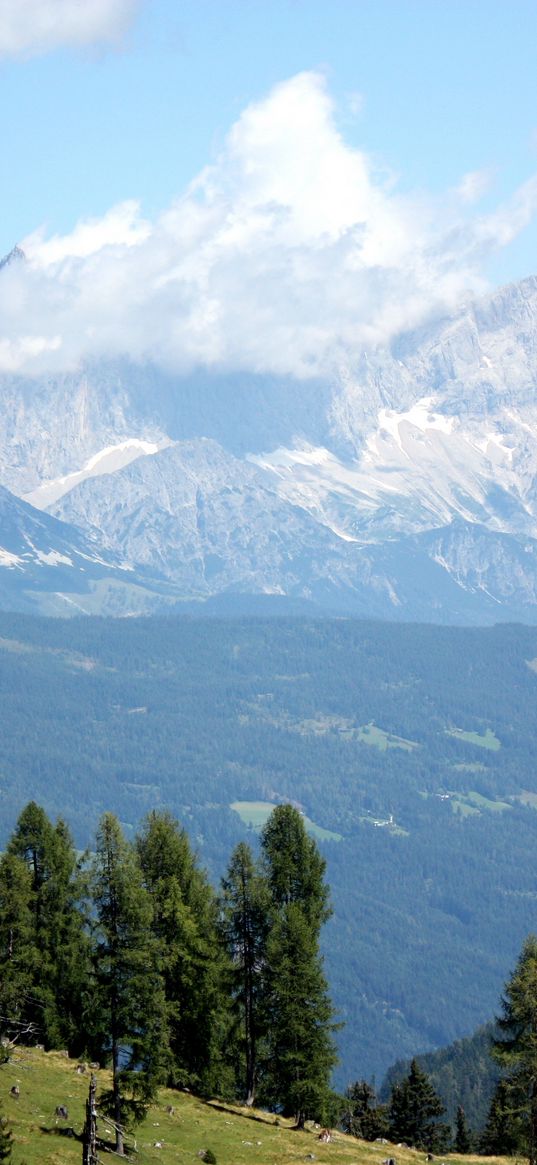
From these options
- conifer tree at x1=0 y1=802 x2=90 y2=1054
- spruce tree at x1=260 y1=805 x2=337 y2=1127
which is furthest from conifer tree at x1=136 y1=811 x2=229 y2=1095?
conifer tree at x1=0 y1=802 x2=90 y2=1054

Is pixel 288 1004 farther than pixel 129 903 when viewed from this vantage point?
Yes

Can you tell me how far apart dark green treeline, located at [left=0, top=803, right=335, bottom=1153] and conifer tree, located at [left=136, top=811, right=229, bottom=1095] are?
0.08 m

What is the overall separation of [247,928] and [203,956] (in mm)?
3057

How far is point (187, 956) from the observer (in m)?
77.0

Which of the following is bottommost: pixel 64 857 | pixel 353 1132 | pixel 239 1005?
pixel 353 1132

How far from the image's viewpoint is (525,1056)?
7219cm

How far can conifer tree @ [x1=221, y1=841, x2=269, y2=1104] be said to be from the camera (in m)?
80.4

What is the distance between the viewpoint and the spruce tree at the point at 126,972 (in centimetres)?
6631

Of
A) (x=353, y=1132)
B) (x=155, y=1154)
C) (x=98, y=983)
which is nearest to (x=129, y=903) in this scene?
(x=98, y=983)

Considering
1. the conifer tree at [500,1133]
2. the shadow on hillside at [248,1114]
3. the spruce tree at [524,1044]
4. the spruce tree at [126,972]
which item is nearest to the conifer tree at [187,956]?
the shadow on hillside at [248,1114]

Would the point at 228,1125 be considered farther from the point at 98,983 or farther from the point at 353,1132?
A: the point at 353,1132

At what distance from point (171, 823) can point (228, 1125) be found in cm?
1677

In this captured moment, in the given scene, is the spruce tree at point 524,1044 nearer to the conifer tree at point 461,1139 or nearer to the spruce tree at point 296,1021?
the spruce tree at point 296,1021

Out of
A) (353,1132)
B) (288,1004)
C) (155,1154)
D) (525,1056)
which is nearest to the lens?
(155,1154)
